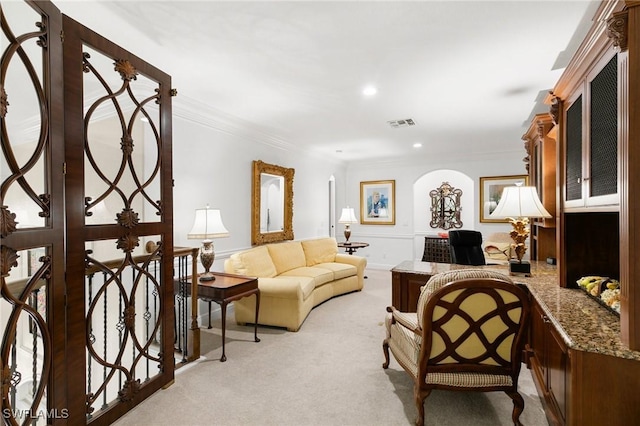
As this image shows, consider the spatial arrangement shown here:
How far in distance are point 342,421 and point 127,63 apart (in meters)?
2.77

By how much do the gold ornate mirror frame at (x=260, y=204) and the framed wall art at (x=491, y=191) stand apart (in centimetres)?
402

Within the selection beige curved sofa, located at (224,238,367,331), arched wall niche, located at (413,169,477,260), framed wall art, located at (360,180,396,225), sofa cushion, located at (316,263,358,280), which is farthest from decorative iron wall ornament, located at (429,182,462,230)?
sofa cushion, located at (316,263,358,280)

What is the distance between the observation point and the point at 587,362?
1415 millimetres

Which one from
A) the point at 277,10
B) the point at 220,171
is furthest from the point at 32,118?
the point at 220,171

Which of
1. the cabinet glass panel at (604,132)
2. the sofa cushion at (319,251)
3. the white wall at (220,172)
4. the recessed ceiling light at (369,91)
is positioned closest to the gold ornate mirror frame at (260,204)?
the white wall at (220,172)

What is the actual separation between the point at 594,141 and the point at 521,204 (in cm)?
104

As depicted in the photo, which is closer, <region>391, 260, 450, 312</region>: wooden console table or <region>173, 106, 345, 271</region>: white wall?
<region>391, 260, 450, 312</region>: wooden console table

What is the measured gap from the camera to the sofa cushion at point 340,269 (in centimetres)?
502

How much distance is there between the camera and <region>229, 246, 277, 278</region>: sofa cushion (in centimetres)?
389

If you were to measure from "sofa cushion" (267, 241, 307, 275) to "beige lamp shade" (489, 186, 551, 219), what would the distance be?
A: 9.52 feet

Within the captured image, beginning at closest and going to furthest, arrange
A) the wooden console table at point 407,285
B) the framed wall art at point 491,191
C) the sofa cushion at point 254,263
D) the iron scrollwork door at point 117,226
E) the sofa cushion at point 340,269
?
the iron scrollwork door at point 117,226 < the wooden console table at point 407,285 < the sofa cushion at point 254,263 < the sofa cushion at point 340,269 < the framed wall art at point 491,191

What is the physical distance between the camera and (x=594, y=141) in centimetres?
184

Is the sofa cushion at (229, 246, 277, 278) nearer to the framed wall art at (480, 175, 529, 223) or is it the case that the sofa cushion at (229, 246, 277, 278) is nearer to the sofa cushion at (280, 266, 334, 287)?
the sofa cushion at (280, 266, 334, 287)

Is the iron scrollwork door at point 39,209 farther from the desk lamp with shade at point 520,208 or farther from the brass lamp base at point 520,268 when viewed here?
the brass lamp base at point 520,268
